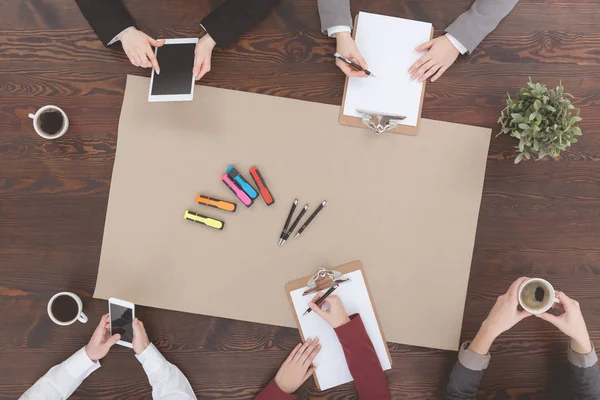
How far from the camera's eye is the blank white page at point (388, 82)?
47.1 inches

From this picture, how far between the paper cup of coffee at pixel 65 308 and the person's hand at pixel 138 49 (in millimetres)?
633

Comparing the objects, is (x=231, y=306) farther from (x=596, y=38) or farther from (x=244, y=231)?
(x=596, y=38)

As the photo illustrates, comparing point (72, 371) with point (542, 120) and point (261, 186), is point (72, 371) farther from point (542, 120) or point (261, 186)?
point (542, 120)

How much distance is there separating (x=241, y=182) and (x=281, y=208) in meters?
0.13

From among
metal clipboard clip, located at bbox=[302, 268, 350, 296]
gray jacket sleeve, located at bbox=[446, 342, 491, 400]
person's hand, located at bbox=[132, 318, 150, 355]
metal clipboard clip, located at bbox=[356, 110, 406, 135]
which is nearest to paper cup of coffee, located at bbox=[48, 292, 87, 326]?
person's hand, located at bbox=[132, 318, 150, 355]

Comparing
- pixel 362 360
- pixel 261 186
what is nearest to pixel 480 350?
pixel 362 360

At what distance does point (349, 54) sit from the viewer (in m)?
1.18

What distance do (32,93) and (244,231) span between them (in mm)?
687

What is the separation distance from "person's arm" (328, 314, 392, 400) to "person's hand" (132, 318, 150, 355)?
0.50 m

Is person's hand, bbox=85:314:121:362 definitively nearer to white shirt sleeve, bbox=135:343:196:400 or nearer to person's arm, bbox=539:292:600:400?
white shirt sleeve, bbox=135:343:196:400

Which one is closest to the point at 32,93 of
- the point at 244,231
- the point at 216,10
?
the point at 216,10

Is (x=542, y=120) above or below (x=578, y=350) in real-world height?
above

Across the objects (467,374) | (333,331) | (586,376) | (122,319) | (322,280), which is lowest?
(586,376)

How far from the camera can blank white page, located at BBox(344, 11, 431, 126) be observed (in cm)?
120
